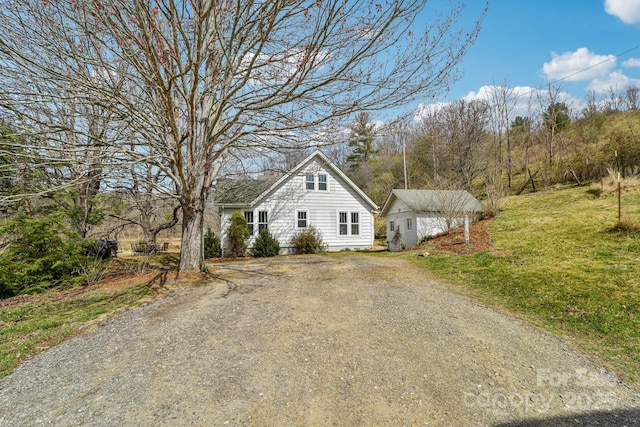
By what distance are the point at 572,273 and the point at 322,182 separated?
12485 millimetres

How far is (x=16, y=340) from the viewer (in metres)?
4.68

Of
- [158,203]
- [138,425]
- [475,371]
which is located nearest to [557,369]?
[475,371]

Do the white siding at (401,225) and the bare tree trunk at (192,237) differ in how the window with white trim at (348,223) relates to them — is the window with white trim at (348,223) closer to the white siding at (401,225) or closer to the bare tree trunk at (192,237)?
the white siding at (401,225)

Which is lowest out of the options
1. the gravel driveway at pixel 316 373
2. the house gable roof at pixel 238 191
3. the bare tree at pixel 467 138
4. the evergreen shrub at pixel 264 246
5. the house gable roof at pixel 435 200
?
the gravel driveway at pixel 316 373

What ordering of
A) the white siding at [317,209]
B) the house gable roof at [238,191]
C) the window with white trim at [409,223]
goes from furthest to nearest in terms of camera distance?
the window with white trim at [409,223] → the white siding at [317,209] → the house gable roof at [238,191]

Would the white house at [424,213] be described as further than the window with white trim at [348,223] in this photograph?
No

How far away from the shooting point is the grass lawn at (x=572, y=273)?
4.60 m

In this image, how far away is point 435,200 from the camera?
56.3ft

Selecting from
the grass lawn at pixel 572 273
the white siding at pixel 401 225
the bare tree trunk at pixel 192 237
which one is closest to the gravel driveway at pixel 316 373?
the grass lawn at pixel 572 273

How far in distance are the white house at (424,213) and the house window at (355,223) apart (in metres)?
2.83

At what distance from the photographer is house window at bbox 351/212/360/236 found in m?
18.2

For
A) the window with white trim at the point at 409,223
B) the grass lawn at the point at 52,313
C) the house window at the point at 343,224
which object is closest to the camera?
the grass lawn at the point at 52,313

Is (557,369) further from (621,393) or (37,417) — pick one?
(37,417)

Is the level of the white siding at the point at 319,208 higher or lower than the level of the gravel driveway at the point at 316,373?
higher
